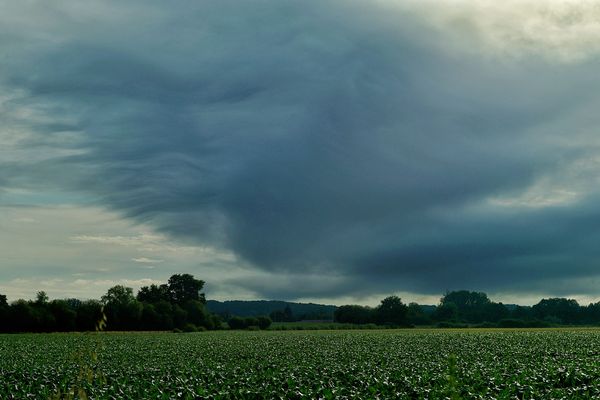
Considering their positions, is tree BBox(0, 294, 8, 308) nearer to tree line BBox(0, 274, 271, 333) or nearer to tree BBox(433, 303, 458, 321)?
tree line BBox(0, 274, 271, 333)

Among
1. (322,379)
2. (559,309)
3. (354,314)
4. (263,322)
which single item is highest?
(559,309)

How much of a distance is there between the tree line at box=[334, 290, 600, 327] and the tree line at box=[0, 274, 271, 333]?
30630 millimetres

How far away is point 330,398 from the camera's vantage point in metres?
21.3

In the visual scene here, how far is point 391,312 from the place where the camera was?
159 metres

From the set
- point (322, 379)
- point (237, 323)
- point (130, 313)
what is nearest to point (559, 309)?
point (237, 323)

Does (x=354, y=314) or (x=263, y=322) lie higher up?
(x=354, y=314)

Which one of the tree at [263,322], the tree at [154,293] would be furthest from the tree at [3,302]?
the tree at [263,322]

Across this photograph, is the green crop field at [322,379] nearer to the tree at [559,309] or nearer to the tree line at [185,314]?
the tree line at [185,314]

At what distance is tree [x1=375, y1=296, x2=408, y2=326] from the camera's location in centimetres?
15700

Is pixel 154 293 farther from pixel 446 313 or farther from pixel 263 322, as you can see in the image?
pixel 446 313

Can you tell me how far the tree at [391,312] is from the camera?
157000mm

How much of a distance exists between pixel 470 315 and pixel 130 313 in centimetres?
11543

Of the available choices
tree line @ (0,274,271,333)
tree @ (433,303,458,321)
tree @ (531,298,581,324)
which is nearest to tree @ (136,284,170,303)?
tree line @ (0,274,271,333)

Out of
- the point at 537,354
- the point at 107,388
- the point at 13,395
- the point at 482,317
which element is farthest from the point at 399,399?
the point at 482,317
